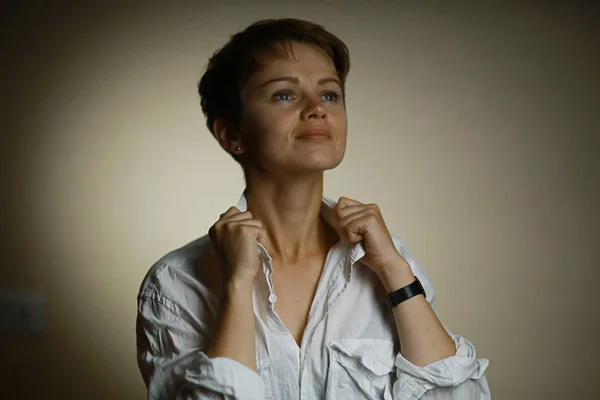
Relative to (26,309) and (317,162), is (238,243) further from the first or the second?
(26,309)

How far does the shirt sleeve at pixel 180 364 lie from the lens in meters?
1.30

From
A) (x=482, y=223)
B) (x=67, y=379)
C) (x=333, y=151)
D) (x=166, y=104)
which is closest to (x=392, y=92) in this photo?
(x=482, y=223)

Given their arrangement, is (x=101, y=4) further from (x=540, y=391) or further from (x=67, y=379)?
(x=540, y=391)

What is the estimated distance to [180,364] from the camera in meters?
1.38

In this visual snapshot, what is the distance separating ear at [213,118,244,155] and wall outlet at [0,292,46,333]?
33.5 inches

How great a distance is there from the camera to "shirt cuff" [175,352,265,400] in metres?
1.29

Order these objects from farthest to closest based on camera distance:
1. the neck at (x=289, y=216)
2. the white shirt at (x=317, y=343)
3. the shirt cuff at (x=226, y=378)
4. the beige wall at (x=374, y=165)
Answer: the beige wall at (x=374, y=165) < the neck at (x=289, y=216) < the white shirt at (x=317, y=343) < the shirt cuff at (x=226, y=378)

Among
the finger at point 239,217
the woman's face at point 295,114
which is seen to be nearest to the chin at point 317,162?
the woman's face at point 295,114

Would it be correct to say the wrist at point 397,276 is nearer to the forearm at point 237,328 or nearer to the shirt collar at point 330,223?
the shirt collar at point 330,223

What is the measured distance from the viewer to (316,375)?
1.42 metres

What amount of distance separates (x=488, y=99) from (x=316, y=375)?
1.03 m

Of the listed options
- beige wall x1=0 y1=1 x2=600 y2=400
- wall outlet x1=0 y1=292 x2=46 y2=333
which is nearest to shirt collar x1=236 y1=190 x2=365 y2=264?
beige wall x1=0 y1=1 x2=600 y2=400

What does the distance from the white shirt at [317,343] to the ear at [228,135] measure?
22cm

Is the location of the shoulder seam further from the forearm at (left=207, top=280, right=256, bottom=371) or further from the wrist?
the wrist
